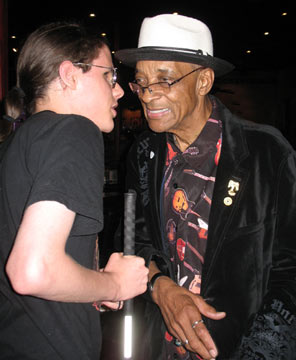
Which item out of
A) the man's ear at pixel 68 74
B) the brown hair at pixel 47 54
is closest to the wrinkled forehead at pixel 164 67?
the brown hair at pixel 47 54

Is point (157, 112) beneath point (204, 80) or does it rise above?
beneath

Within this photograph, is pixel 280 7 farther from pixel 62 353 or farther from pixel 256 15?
pixel 62 353

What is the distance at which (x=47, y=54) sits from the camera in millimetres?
1277

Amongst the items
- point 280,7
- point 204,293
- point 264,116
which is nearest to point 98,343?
point 204,293

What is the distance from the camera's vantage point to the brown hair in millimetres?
1283

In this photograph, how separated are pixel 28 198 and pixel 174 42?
129 centimetres

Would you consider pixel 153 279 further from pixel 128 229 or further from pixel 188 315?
pixel 128 229

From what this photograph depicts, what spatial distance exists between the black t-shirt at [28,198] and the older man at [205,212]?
0.63 meters

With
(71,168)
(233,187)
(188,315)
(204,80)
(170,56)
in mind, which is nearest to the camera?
(71,168)

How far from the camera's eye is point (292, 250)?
1417 mm

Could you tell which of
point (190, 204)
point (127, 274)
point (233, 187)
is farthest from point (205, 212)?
point (127, 274)

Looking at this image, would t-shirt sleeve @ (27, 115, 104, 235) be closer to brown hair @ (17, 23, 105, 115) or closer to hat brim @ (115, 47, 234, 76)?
brown hair @ (17, 23, 105, 115)

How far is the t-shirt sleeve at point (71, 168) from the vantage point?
2.95 ft

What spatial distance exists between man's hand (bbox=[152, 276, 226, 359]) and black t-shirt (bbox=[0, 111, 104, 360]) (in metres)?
0.51
